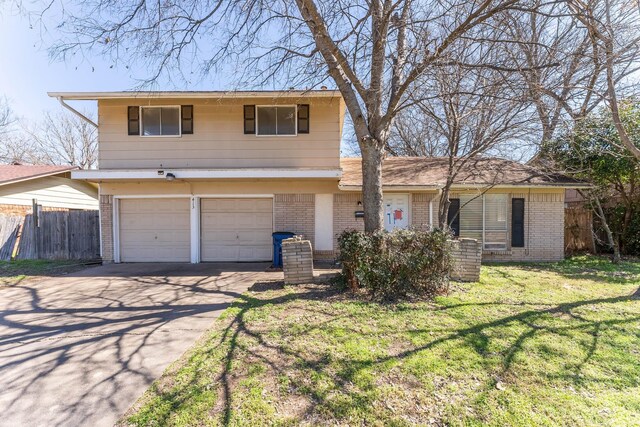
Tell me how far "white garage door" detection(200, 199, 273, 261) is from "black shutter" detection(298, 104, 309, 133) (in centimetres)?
253

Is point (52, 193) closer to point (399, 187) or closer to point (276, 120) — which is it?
point (276, 120)

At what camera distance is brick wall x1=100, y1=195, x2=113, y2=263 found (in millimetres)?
9805

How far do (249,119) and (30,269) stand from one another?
7.64 meters

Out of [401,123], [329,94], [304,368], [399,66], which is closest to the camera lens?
[304,368]

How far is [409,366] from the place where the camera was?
3.27 meters

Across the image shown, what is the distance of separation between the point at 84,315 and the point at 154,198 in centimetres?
559

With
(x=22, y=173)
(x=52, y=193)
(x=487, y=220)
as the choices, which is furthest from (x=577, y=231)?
(x=22, y=173)

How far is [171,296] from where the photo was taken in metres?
6.05

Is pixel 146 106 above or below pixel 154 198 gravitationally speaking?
above

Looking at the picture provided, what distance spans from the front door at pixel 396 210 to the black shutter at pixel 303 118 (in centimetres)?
337

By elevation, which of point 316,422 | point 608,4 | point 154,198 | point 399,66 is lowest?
point 316,422

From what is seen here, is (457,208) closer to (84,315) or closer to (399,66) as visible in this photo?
(399,66)

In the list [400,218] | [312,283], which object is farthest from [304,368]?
[400,218]

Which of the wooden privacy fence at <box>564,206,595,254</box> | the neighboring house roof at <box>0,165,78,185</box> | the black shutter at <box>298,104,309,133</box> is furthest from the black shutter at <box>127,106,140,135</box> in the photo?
the wooden privacy fence at <box>564,206,595,254</box>
